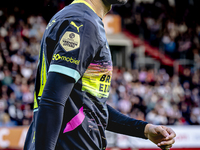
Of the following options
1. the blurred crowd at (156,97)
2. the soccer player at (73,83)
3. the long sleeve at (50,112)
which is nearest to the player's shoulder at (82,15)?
the soccer player at (73,83)

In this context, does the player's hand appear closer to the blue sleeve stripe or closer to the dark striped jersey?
the dark striped jersey

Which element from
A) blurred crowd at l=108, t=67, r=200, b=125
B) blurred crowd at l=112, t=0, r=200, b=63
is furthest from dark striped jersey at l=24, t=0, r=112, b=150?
blurred crowd at l=112, t=0, r=200, b=63

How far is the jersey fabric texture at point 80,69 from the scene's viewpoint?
3.50 ft

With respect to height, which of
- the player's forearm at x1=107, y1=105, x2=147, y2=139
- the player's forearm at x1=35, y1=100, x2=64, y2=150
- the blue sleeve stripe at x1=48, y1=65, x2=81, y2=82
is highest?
the blue sleeve stripe at x1=48, y1=65, x2=81, y2=82

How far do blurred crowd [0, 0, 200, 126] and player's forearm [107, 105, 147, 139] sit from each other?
6953 mm

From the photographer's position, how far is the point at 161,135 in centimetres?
149

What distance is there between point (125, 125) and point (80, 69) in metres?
0.66

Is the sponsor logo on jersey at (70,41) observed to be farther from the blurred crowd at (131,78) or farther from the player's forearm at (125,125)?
the blurred crowd at (131,78)

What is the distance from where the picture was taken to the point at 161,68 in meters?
15.2

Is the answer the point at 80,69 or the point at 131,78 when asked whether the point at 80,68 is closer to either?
the point at 80,69

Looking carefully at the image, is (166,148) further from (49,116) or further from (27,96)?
(27,96)

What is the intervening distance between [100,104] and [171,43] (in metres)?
14.5

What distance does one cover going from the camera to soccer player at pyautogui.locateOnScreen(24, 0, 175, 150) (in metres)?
1.02

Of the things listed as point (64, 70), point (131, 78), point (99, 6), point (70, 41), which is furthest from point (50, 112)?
point (131, 78)
